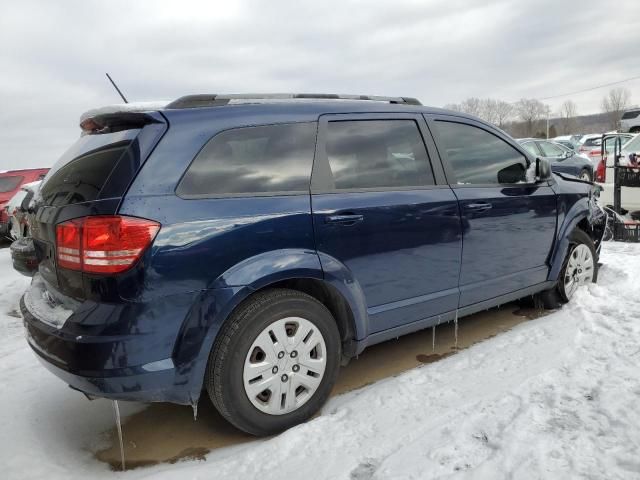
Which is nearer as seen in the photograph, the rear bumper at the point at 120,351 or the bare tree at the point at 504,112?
the rear bumper at the point at 120,351

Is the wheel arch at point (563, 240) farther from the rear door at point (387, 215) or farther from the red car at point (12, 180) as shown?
the red car at point (12, 180)

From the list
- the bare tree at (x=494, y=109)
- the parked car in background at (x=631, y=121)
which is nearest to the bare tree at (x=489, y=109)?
the bare tree at (x=494, y=109)

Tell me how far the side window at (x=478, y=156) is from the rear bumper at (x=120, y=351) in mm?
2160

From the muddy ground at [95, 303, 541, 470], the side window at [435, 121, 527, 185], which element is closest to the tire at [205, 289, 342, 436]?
the muddy ground at [95, 303, 541, 470]

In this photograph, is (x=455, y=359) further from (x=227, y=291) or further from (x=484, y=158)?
(x=227, y=291)

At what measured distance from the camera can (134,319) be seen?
218 cm

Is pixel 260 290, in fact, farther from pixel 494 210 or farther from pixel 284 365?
pixel 494 210

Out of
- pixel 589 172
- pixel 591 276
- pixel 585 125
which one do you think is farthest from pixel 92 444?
pixel 585 125

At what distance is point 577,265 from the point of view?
439cm

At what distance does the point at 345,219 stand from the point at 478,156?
146cm

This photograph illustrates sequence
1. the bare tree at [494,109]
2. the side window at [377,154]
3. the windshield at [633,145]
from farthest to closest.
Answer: the bare tree at [494,109]
the windshield at [633,145]
the side window at [377,154]

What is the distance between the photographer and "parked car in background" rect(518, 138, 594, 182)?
44.8 ft

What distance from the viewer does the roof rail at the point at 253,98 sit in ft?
8.44

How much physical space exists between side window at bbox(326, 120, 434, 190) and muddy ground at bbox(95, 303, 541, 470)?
50.0 inches
